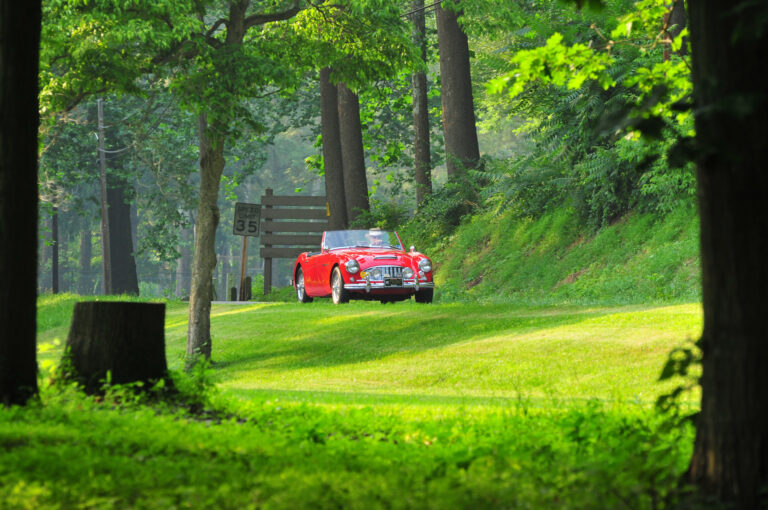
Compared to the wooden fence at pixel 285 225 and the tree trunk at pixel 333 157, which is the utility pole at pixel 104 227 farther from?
the tree trunk at pixel 333 157

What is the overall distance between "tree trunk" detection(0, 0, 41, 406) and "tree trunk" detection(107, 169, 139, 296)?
38474 mm

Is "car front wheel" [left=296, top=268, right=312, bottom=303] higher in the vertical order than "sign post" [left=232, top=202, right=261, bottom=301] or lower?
lower

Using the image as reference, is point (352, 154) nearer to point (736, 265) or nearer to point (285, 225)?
point (285, 225)

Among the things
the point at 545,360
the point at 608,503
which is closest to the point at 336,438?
the point at 608,503

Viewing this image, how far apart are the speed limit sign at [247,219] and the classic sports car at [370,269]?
5.00 meters

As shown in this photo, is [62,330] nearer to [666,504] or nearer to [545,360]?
[545,360]

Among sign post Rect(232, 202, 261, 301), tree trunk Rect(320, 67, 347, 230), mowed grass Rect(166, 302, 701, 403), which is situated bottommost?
mowed grass Rect(166, 302, 701, 403)

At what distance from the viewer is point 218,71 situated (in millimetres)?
18031

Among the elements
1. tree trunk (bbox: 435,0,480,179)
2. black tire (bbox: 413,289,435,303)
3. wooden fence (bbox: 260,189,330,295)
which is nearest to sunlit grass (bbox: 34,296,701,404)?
black tire (bbox: 413,289,435,303)

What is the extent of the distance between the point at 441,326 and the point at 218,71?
5.99 m

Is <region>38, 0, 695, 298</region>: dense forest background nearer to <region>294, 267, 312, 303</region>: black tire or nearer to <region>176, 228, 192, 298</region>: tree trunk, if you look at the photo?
<region>294, 267, 312, 303</region>: black tire

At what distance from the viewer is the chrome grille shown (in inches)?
890

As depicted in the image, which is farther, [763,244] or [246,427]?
[246,427]

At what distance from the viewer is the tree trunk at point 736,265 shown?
4637 mm
